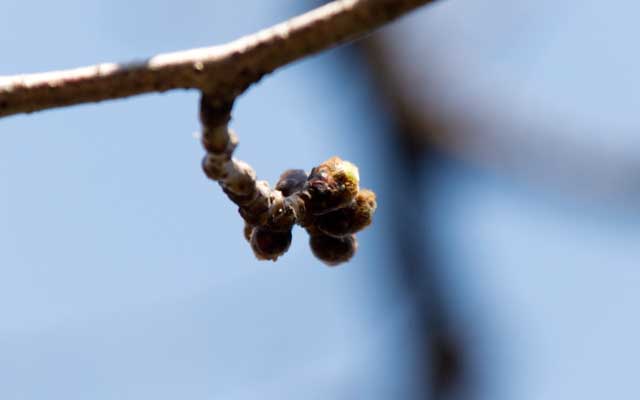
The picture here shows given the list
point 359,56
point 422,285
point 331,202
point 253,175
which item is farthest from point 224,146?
point 359,56

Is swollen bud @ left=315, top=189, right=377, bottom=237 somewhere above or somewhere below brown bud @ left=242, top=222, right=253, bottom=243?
below

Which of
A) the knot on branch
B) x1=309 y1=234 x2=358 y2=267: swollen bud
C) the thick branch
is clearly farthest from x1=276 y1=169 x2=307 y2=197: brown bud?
the thick branch

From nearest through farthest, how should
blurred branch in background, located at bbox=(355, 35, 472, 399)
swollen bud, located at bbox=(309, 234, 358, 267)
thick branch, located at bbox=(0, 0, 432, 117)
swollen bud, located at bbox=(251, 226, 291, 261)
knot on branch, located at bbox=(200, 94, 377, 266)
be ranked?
thick branch, located at bbox=(0, 0, 432, 117)
knot on branch, located at bbox=(200, 94, 377, 266)
swollen bud, located at bbox=(251, 226, 291, 261)
swollen bud, located at bbox=(309, 234, 358, 267)
blurred branch in background, located at bbox=(355, 35, 472, 399)

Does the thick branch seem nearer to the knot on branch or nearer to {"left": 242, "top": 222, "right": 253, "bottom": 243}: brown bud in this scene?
the knot on branch

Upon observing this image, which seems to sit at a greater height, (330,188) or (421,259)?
(421,259)

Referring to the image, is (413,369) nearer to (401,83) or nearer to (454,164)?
(454,164)

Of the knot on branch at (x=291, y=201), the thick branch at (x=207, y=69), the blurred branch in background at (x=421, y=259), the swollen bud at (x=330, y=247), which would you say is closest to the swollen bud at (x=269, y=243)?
the knot on branch at (x=291, y=201)

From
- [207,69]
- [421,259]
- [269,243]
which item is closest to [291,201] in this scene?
[269,243]

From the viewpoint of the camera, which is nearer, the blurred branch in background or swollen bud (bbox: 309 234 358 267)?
swollen bud (bbox: 309 234 358 267)

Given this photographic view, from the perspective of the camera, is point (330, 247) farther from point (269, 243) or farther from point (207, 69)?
point (207, 69)
